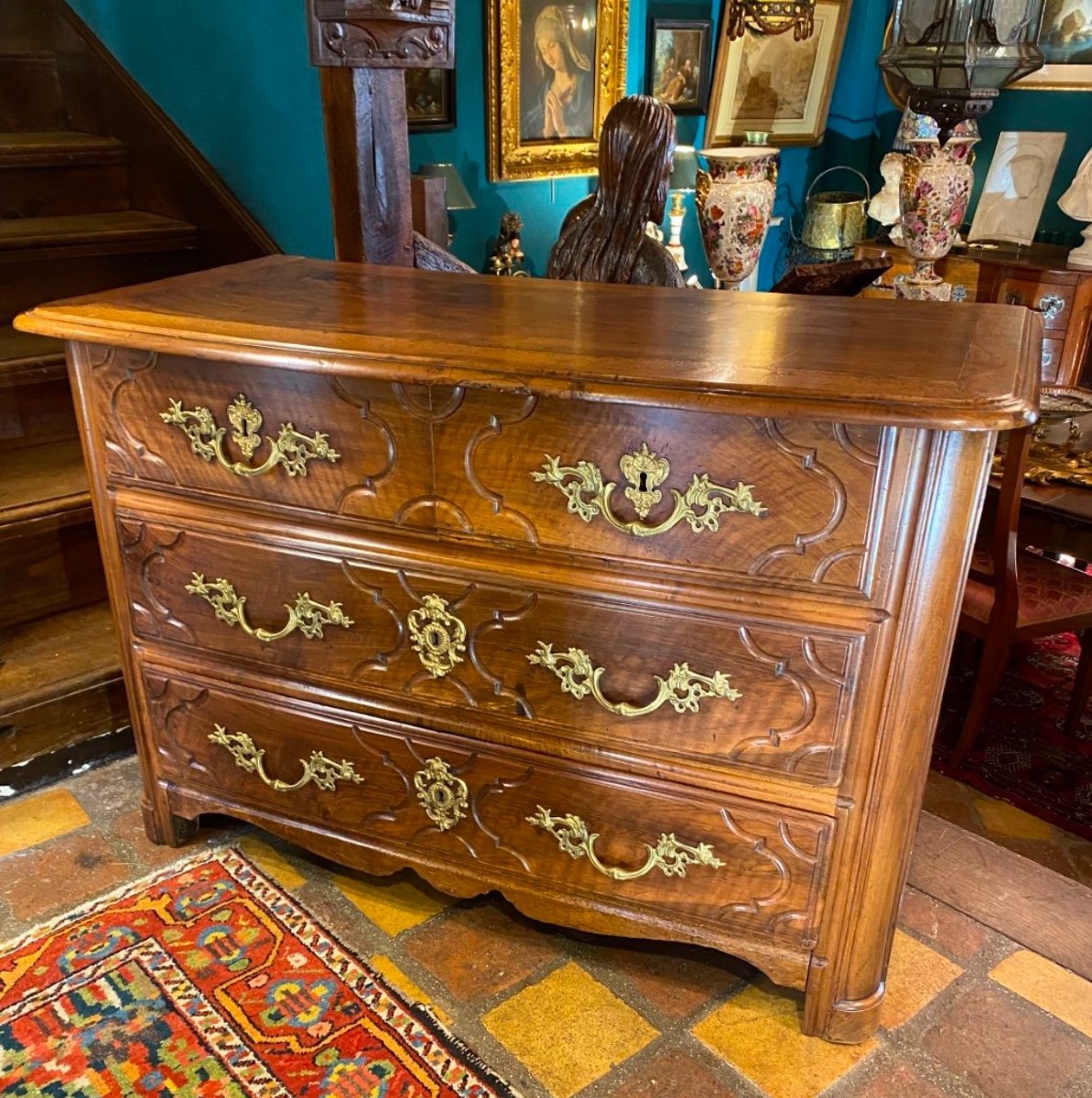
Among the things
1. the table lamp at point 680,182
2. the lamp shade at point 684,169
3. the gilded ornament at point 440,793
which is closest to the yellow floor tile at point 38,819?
the gilded ornament at point 440,793

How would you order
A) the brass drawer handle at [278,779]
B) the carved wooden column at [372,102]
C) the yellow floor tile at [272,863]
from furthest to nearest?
the carved wooden column at [372,102] < the yellow floor tile at [272,863] < the brass drawer handle at [278,779]

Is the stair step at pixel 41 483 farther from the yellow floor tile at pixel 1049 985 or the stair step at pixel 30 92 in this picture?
the yellow floor tile at pixel 1049 985

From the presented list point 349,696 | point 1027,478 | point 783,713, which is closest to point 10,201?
point 349,696

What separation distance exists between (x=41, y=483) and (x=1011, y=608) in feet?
7.69

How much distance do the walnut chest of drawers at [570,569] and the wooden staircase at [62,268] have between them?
486 mm

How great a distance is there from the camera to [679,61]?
15.7 ft

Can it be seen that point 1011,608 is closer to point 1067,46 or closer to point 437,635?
point 437,635

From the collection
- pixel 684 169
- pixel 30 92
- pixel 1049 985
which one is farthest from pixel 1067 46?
pixel 1049 985

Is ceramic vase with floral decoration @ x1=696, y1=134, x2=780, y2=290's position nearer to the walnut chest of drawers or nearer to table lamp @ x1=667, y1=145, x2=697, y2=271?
table lamp @ x1=667, y1=145, x2=697, y2=271

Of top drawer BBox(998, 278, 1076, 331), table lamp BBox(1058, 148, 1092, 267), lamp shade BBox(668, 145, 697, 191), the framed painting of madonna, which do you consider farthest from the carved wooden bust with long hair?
table lamp BBox(1058, 148, 1092, 267)

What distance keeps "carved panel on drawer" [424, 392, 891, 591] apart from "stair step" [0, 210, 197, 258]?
67.1 inches

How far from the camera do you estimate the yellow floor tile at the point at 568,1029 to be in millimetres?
1412

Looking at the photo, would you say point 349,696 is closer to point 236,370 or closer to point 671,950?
point 236,370

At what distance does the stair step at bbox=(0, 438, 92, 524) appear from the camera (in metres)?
2.09
